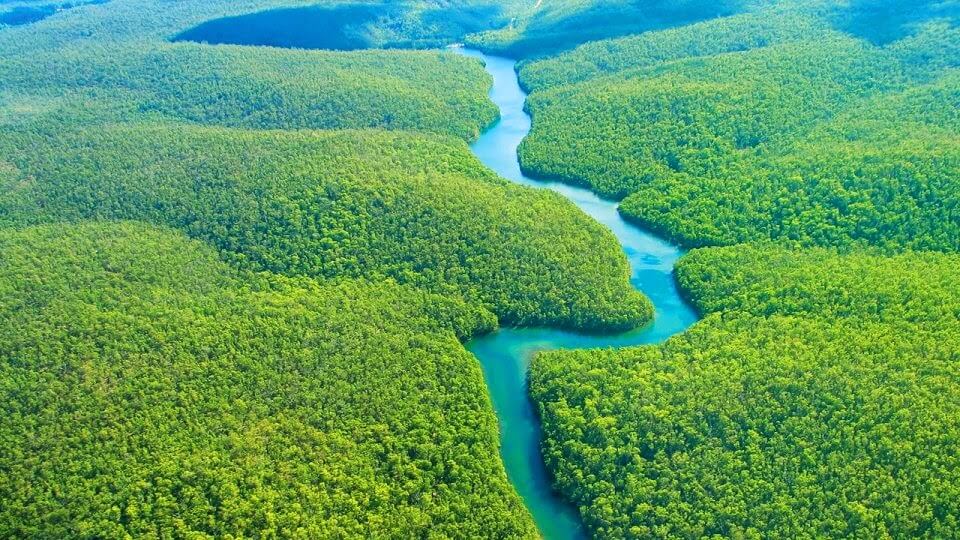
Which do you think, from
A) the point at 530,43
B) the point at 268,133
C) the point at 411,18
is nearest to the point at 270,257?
the point at 268,133

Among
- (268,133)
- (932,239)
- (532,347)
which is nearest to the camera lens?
(532,347)

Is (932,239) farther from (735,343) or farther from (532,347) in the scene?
(532,347)

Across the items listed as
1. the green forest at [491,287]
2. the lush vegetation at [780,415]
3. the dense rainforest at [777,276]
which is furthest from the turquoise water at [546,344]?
the lush vegetation at [780,415]

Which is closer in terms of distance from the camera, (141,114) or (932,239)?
(932,239)

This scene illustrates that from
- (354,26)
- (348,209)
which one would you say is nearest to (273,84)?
(354,26)

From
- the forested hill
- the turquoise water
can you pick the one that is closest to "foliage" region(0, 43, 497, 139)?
the forested hill

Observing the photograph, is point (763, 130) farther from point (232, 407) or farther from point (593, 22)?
point (232, 407)

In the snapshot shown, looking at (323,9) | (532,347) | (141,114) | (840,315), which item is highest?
(323,9)
